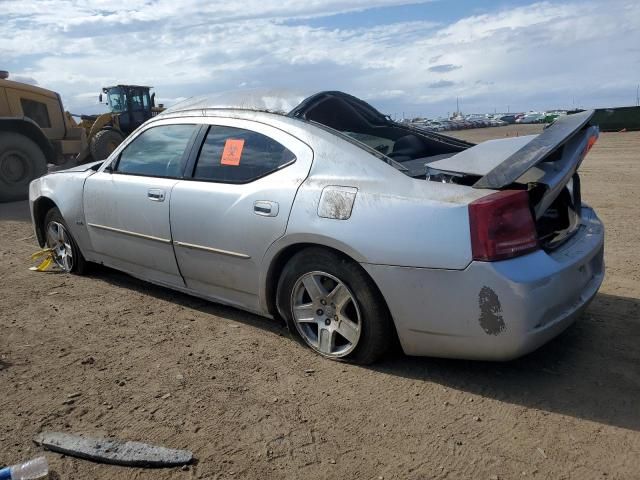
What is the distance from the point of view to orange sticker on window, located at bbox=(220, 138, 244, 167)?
3686mm

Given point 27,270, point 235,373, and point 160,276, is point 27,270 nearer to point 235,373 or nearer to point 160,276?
point 160,276

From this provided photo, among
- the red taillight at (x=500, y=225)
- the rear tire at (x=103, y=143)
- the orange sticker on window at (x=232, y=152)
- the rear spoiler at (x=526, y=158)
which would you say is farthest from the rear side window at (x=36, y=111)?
the red taillight at (x=500, y=225)

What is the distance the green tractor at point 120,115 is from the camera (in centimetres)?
1516

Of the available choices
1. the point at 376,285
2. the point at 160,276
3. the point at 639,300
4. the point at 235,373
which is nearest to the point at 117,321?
the point at 160,276

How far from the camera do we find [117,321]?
4.11 metres

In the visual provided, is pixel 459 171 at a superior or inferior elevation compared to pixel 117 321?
superior

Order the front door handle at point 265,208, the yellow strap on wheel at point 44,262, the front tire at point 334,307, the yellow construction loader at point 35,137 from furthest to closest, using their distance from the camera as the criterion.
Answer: the yellow construction loader at point 35,137, the yellow strap on wheel at point 44,262, the front door handle at point 265,208, the front tire at point 334,307

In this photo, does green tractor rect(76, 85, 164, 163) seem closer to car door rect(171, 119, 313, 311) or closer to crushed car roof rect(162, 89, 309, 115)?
crushed car roof rect(162, 89, 309, 115)

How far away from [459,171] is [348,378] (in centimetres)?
127

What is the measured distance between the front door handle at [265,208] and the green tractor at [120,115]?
12.4m

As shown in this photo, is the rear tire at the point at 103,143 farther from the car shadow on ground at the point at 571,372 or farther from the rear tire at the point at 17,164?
the car shadow on ground at the point at 571,372

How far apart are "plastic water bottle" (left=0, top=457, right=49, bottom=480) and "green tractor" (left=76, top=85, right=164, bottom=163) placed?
13303mm

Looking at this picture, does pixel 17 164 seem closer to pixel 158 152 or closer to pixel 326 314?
pixel 158 152

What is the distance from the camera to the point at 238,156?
3.68 meters
